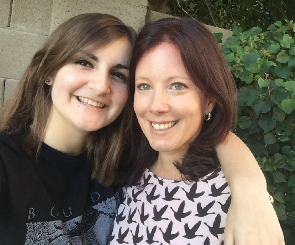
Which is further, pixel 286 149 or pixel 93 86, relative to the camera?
pixel 286 149

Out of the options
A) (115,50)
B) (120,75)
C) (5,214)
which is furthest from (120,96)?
(5,214)

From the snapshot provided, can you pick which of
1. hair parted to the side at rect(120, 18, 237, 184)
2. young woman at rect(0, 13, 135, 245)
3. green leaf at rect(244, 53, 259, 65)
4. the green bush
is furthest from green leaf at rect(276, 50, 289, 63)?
young woman at rect(0, 13, 135, 245)

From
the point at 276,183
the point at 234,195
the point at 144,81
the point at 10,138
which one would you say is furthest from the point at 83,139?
the point at 276,183

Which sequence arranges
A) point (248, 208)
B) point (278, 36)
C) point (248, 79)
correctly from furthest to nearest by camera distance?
point (278, 36)
point (248, 79)
point (248, 208)

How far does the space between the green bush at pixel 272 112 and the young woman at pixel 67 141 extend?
0.93 ft

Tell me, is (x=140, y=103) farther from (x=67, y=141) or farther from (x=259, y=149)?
(x=259, y=149)

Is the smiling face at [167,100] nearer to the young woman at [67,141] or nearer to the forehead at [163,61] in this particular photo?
the forehead at [163,61]

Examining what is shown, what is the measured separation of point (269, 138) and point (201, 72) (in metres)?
0.59

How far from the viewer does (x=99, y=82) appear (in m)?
1.51

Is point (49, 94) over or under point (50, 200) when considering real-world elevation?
over

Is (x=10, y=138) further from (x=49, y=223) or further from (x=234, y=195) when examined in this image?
(x=234, y=195)

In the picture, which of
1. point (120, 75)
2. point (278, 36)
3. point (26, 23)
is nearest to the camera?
point (120, 75)

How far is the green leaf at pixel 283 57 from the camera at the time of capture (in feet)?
5.87

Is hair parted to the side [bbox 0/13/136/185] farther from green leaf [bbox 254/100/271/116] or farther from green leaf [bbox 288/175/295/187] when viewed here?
green leaf [bbox 288/175/295/187]
